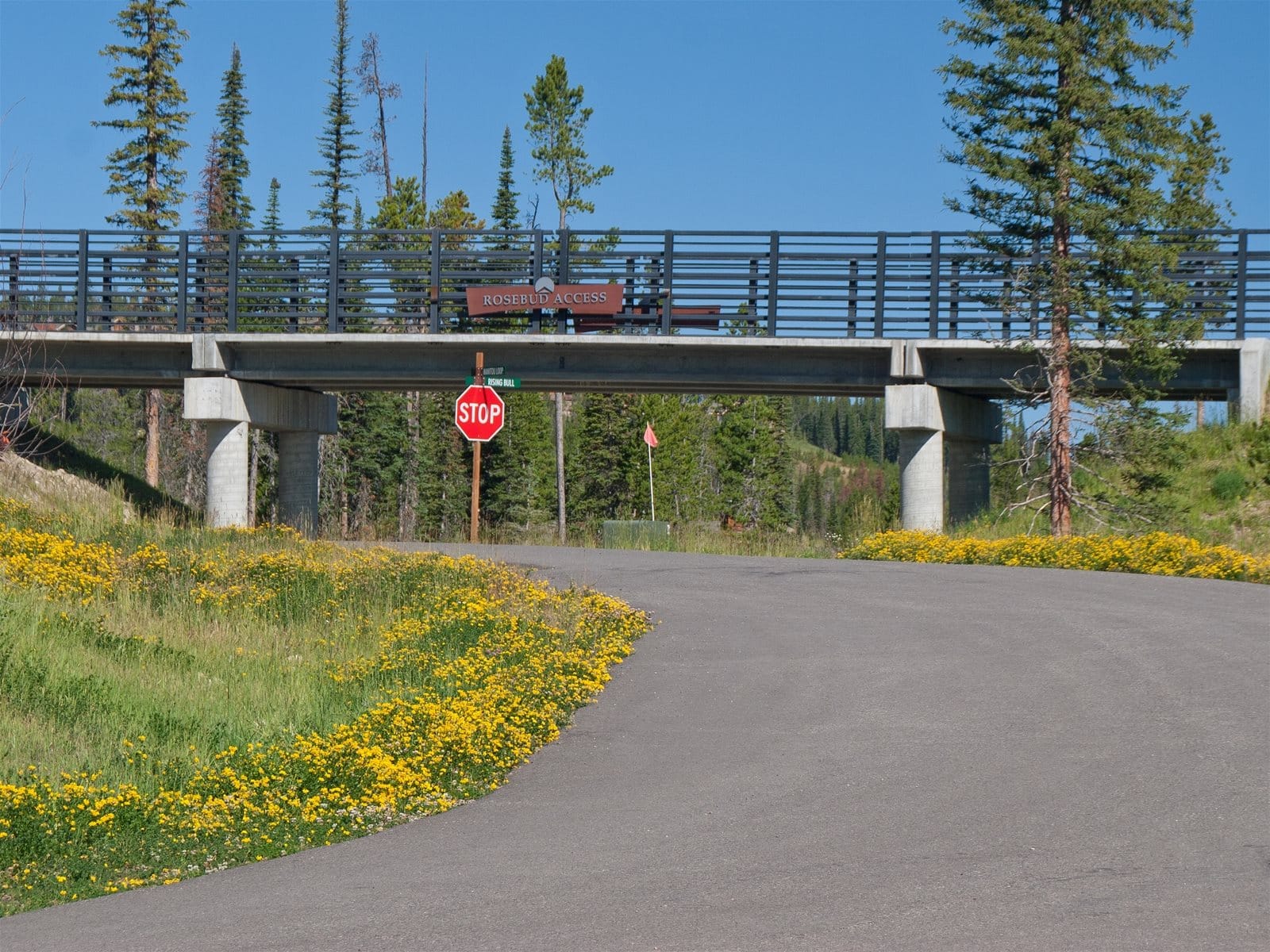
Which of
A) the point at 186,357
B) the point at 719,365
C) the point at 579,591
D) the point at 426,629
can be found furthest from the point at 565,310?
the point at 426,629

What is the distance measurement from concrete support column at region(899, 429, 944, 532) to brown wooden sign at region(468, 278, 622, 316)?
7.31 m

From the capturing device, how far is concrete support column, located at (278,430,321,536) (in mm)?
36719

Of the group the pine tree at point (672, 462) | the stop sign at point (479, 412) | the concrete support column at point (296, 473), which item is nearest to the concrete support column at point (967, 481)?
the stop sign at point (479, 412)

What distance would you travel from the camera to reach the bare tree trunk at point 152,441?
52.0 metres

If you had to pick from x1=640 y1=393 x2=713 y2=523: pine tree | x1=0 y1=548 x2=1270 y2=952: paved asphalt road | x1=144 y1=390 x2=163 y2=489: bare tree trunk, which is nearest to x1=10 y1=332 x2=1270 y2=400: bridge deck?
x1=0 y1=548 x2=1270 y2=952: paved asphalt road

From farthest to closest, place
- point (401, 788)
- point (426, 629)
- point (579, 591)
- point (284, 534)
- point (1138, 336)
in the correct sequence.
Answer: point (1138, 336) → point (284, 534) → point (579, 591) → point (426, 629) → point (401, 788)

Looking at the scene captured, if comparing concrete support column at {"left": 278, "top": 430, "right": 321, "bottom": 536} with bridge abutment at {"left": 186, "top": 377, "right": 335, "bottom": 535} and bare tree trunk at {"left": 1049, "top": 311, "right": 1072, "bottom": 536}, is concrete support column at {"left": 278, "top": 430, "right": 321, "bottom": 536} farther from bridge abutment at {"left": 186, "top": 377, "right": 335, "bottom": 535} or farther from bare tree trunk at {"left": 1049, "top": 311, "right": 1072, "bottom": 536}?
bare tree trunk at {"left": 1049, "top": 311, "right": 1072, "bottom": 536}

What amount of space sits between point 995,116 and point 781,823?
24.2 m

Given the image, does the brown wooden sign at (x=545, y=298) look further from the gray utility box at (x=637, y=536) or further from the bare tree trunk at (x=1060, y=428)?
the bare tree trunk at (x=1060, y=428)

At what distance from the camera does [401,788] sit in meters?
8.19

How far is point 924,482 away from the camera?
30766 millimetres

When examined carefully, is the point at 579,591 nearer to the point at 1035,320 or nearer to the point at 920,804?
the point at 920,804

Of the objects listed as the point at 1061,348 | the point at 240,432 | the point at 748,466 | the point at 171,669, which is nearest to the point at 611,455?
the point at 748,466

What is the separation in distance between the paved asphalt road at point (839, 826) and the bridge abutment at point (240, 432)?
67.7 feet
